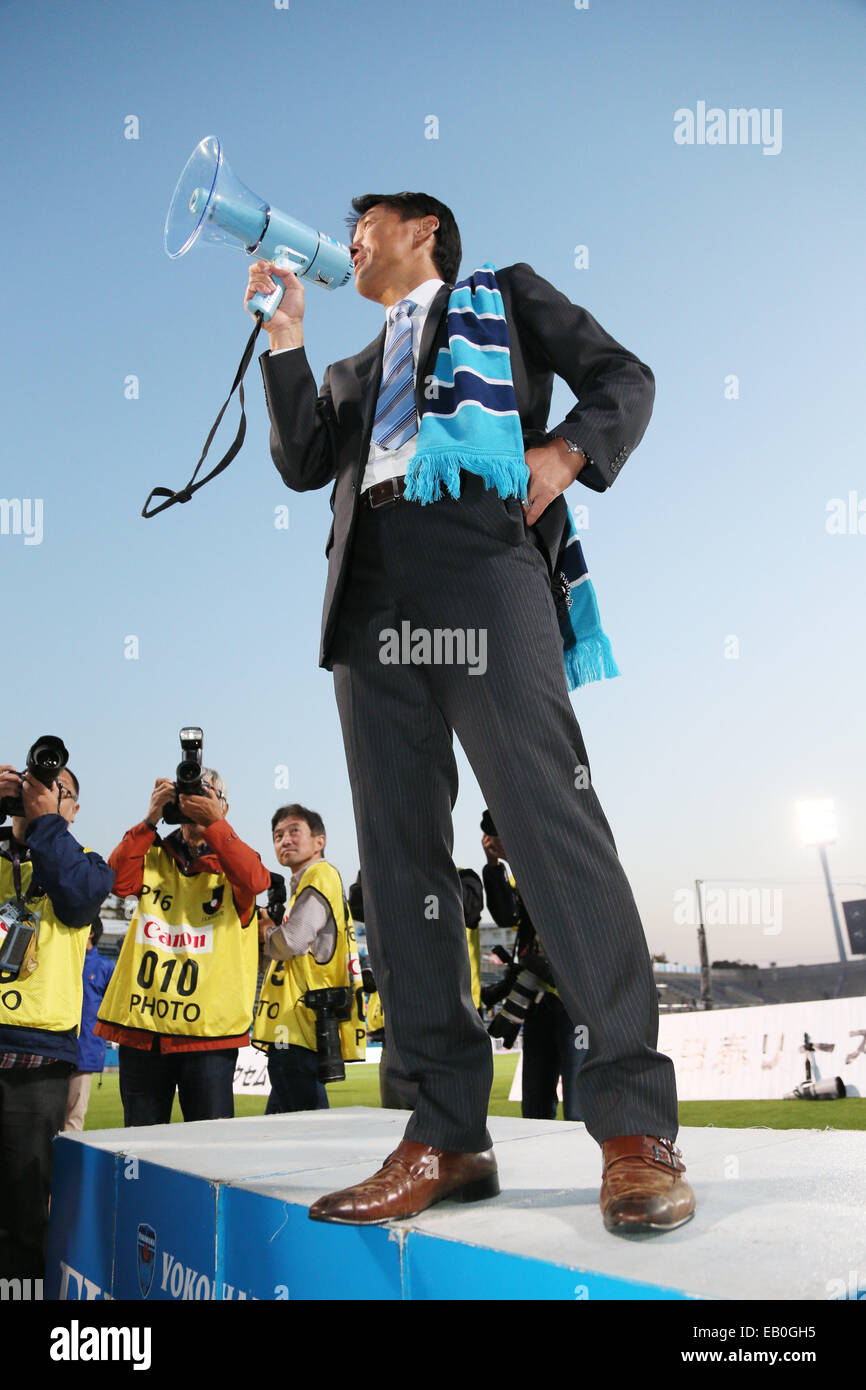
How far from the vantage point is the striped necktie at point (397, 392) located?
161 centimetres

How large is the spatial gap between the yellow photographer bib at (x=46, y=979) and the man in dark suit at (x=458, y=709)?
145 cm

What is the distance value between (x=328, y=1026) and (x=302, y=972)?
318mm

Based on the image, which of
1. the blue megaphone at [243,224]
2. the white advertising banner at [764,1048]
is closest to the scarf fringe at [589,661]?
the blue megaphone at [243,224]

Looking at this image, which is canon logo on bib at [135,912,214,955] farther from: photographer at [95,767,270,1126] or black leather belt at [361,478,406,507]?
black leather belt at [361,478,406,507]

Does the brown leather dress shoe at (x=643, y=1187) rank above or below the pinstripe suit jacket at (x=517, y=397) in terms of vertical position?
below

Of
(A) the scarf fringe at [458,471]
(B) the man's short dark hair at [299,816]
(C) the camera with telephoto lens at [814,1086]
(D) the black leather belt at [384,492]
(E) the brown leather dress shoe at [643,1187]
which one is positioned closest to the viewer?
(E) the brown leather dress shoe at [643,1187]

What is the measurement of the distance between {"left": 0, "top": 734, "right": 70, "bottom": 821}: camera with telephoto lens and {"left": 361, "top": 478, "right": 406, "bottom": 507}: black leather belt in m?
1.60

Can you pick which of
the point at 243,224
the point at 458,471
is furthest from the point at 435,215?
the point at 458,471

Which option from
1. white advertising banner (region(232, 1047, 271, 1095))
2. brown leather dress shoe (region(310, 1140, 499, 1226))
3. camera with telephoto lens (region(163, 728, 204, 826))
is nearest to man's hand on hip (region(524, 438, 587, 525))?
brown leather dress shoe (region(310, 1140, 499, 1226))

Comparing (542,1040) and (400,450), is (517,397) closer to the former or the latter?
(400,450)

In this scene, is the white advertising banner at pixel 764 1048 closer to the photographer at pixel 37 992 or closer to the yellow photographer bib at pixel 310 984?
the yellow photographer bib at pixel 310 984

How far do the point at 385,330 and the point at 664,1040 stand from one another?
7.86 m

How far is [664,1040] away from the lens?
8312 mm
